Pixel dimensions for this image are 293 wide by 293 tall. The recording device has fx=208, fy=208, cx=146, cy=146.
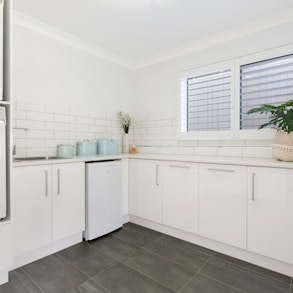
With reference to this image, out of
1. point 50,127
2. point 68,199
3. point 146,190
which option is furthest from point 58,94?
point 146,190

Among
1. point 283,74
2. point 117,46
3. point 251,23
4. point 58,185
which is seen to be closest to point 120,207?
point 58,185

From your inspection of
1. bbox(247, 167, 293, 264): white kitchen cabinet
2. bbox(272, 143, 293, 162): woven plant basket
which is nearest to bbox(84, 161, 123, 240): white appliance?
bbox(247, 167, 293, 264): white kitchen cabinet

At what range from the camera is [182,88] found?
2912 mm

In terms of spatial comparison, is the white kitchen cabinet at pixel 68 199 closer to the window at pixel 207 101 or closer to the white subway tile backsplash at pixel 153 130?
the white subway tile backsplash at pixel 153 130

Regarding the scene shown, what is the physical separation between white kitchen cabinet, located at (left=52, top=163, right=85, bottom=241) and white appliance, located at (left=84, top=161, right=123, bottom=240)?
0.25ft

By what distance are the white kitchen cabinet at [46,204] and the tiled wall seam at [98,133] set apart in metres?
0.54

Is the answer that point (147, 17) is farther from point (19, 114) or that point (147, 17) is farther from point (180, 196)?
point (180, 196)

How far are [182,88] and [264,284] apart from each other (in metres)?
2.32

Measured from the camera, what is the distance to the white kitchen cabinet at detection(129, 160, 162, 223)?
8.15ft

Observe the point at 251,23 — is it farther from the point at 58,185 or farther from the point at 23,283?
the point at 23,283

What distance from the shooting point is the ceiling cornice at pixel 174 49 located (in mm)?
2145

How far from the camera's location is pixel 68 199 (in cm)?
208

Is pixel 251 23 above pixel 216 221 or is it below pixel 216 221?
above

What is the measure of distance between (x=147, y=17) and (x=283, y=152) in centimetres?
186
